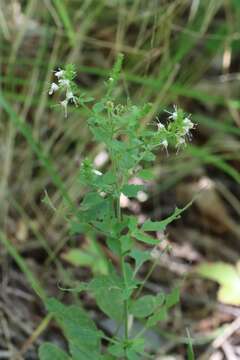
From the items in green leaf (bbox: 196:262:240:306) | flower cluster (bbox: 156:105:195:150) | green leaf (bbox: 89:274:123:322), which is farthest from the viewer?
green leaf (bbox: 196:262:240:306)

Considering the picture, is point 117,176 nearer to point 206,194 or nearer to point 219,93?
point 206,194

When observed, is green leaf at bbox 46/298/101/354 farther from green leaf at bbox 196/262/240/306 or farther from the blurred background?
green leaf at bbox 196/262/240/306

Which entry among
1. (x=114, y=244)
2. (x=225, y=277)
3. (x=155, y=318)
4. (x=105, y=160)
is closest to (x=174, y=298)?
(x=155, y=318)

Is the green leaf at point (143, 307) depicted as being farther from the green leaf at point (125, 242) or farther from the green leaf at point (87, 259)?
the green leaf at point (87, 259)

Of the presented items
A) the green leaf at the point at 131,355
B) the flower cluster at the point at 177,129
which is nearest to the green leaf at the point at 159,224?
the flower cluster at the point at 177,129

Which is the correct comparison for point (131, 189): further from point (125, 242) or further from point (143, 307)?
point (143, 307)

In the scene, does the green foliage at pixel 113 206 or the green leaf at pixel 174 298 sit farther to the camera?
the green leaf at pixel 174 298

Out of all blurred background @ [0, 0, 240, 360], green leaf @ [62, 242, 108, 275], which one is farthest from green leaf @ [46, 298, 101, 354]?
green leaf @ [62, 242, 108, 275]

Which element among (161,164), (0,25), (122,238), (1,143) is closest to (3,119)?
(1,143)
